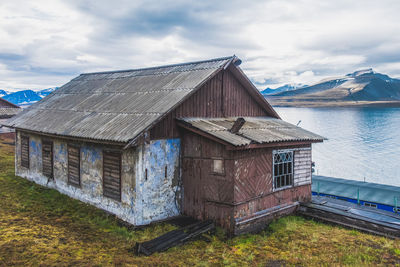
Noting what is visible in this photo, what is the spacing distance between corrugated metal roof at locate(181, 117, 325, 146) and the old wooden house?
0.19 ft

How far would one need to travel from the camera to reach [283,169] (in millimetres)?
12492

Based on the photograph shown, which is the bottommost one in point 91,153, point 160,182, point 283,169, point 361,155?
point 361,155

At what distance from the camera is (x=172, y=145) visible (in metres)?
11.1

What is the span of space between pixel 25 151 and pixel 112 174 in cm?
812

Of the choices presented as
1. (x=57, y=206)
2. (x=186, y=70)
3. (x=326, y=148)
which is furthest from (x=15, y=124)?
(x=326, y=148)

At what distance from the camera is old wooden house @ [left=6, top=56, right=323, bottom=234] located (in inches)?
405

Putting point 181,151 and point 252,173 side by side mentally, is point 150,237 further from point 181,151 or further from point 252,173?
point 252,173

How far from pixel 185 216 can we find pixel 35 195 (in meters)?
7.25

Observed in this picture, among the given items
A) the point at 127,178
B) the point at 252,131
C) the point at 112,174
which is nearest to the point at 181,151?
the point at 127,178

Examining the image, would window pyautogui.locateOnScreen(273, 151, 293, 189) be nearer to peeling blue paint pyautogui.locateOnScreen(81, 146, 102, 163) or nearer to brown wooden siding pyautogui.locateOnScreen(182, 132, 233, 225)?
brown wooden siding pyautogui.locateOnScreen(182, 132, 233, 225)

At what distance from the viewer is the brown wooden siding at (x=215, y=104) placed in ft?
36.0

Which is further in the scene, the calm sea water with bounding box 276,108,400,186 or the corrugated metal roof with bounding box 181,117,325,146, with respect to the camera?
the calm sea water with bounding box 276,108,400,186

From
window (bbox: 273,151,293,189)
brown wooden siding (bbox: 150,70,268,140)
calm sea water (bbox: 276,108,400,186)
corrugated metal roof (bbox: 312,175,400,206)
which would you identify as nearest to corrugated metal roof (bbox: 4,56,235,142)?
brown wooden siding (bbox: 150,70,268,140)

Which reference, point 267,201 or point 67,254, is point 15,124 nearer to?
point 67,254
